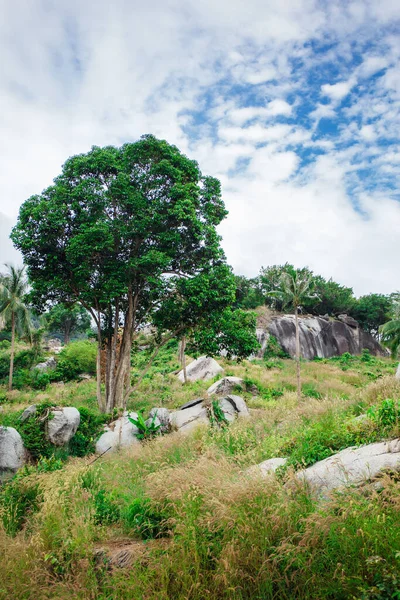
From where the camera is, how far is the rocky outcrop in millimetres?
42562

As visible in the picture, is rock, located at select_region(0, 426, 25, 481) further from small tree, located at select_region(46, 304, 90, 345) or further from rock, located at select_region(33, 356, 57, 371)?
small tree, located at select_region(46, 304, 90, 345)

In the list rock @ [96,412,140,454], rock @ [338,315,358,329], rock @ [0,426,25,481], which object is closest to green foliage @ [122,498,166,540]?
rock @ [0,426,25,481]

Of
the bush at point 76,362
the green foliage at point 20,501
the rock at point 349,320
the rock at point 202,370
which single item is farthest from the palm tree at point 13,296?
the rock at point 349,320

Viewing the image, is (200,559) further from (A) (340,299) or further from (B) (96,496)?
(A) (340,299)

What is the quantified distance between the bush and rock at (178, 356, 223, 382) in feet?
29.9

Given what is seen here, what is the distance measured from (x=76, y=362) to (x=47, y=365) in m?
5.35

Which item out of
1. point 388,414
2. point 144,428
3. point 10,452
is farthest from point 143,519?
point 144,428

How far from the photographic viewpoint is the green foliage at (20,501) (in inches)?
222

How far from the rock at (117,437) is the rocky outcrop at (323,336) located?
95.1 feet

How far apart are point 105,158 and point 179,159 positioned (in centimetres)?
327

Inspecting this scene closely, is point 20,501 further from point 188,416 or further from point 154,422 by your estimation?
point 188,416

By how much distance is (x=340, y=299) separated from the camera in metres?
53.1

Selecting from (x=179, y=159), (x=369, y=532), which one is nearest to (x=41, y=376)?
(x=179, y=159)

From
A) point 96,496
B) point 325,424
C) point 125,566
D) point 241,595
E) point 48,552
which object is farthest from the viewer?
point 325,424
